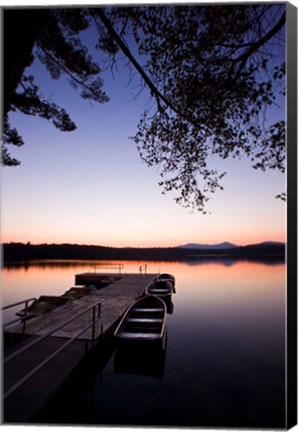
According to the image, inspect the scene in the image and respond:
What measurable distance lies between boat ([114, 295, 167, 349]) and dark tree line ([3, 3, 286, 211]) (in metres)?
2.61

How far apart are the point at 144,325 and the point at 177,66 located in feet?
17.2

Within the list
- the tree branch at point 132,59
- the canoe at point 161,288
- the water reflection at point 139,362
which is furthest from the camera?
the canoe at point 161,288

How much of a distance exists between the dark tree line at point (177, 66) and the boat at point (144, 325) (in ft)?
8.57

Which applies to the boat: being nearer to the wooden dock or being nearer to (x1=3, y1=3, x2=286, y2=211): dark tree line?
the wooden dock

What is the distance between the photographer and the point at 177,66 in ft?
11.7

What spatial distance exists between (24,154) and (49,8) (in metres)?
2.83

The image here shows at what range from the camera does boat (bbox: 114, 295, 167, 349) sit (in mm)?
4805

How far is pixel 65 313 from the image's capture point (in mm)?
6410

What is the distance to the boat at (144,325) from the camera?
4.80 metres

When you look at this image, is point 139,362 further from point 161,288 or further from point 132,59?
point 161,288

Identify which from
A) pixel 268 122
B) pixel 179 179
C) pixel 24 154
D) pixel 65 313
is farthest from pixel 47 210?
pixel 268 122

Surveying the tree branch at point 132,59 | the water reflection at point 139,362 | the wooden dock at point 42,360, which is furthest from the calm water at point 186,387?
the tree branch at point 132,59

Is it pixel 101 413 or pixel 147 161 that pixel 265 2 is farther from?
pixel 101 413

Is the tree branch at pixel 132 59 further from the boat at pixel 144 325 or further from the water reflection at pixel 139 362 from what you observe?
the water reflection at pixel 139 362
